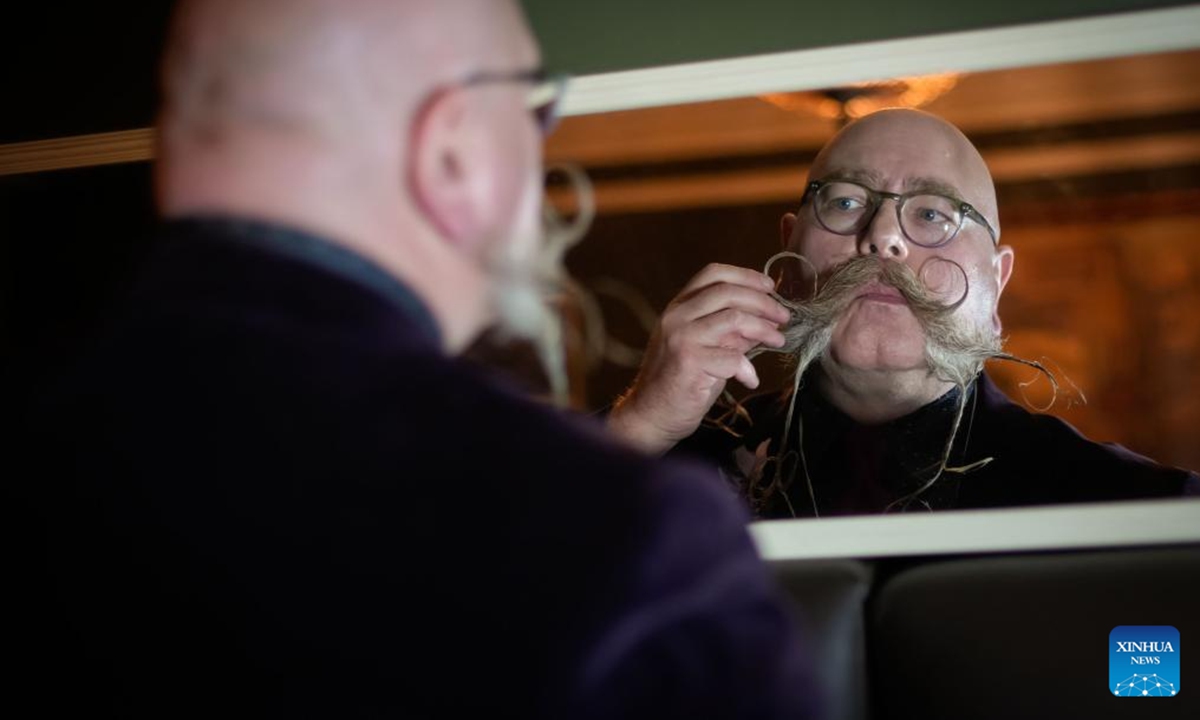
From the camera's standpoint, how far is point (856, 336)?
3.91 feet

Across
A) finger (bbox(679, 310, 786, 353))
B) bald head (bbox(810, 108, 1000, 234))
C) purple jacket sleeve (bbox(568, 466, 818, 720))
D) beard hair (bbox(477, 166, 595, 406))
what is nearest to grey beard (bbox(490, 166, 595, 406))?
beard hair (bbox(477, 166, 595, 406))

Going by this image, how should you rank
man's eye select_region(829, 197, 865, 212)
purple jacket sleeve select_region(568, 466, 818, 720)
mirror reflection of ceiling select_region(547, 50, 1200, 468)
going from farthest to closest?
man's eye select_region(829, 197, 865, 212) → mirror reflection of ceiling select_region(547, 50, 1200, 468) → purple jacket sleeve select_region(568, 466, 818, 720)

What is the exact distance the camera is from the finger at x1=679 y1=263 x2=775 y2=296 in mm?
1188

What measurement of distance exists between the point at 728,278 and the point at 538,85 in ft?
2.00

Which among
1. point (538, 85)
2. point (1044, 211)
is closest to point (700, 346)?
point (1044, 211)

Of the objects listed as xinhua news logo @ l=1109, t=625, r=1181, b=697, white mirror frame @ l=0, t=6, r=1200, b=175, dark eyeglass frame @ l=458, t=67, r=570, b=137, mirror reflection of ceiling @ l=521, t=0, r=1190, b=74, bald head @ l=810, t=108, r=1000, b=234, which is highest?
mirror reflection of ceiling @ l=521, t=0, r=1190, b=74

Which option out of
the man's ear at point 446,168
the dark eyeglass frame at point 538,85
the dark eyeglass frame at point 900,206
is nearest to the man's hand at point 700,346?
the dark eyeglass frame at point 900,206

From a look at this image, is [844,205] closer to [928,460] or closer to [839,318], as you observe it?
[839,318]

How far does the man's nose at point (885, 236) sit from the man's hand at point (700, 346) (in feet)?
0.35

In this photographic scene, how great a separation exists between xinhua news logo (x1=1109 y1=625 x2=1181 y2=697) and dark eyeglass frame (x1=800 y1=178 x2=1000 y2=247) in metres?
0.39

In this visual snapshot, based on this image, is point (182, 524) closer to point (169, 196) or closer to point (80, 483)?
point (80, 483)

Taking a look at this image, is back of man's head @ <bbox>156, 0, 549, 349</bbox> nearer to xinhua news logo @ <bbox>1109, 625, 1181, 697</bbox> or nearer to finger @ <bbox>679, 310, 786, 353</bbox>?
finger @ <bbox>679, 310, 786, 353</bbox>

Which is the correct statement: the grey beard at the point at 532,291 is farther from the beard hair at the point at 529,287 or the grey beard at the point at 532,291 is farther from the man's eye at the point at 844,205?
the man's eye at the point at 844,205

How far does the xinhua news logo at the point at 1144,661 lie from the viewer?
99 cm
